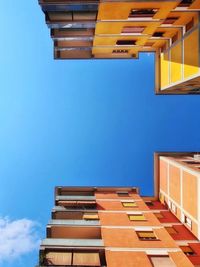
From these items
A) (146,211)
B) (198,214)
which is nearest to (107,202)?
(146,211)

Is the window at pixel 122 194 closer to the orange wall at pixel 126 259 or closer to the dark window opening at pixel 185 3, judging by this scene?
the orange wall at pixel 126 259

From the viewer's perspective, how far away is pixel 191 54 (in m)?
27.1

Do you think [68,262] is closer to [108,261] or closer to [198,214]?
[108,261]

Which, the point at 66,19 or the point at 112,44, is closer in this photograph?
the point at 66,19

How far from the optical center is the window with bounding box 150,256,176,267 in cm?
2205

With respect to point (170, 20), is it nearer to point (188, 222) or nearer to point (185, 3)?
point (185, 3)

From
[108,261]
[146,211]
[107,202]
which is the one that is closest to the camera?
[108,261]

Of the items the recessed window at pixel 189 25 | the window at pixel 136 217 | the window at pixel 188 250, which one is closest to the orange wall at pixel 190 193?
the window at pixel 188 250

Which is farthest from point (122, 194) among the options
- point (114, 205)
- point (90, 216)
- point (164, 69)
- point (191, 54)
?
point (191, 54)

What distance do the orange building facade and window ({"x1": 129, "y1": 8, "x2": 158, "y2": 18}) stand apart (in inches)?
608

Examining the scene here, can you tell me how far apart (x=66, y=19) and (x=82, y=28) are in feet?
10.8

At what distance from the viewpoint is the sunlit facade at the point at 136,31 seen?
25359 millimetres

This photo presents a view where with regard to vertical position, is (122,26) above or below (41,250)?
above

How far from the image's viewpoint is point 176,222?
33.5 metres
